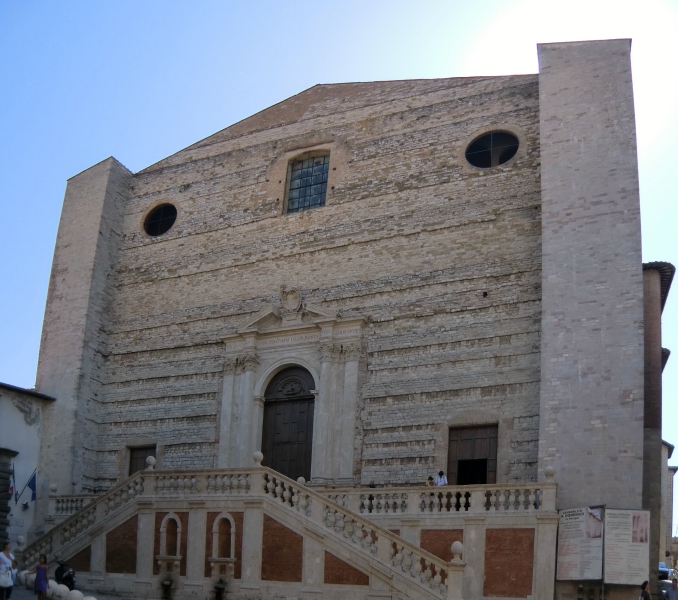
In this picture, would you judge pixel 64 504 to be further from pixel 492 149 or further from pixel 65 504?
pixel 492 149

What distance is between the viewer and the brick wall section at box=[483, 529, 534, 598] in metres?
13.9

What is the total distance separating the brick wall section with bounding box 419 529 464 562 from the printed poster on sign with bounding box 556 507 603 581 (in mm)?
1556

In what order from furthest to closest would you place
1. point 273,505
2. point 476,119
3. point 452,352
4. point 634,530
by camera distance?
point 476,119 < point 452,352 < point 273,505 < point 634,530

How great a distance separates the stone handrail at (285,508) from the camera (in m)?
13.1

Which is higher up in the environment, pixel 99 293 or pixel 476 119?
pixel 476 119

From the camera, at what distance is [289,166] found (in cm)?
2106

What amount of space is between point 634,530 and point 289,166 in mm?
11223

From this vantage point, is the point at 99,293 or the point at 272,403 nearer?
the point at 272,403

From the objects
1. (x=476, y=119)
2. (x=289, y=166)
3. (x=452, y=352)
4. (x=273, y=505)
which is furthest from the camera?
(x=289, y=166)

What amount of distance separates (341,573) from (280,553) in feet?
3.75

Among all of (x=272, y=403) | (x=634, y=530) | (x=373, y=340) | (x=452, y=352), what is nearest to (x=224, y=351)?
(x=272, y=403)

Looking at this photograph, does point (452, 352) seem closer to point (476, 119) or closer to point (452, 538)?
point (452, 538)

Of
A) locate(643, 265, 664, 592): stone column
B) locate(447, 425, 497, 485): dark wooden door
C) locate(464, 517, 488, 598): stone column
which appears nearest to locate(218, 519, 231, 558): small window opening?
locate(464, 517, 488, 598): stone column

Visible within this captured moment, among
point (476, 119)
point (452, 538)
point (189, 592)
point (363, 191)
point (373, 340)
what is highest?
point (476, 119)
